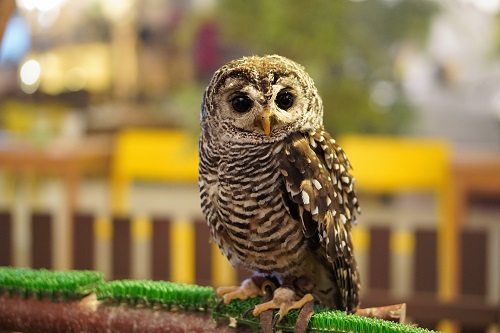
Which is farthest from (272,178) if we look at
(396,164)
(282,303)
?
(396,164)

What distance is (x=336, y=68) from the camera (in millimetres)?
2934

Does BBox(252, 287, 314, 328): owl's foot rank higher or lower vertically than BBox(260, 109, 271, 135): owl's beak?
lower

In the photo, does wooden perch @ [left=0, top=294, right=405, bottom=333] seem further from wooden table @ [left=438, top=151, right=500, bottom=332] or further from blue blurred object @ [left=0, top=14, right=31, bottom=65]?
blue blurred object @ [left=0, top=14, right=31, bottom=65]

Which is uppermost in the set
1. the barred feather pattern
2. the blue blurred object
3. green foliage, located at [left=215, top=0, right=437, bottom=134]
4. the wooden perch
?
the blue blurred object

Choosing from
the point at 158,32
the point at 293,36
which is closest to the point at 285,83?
the point at 293,36

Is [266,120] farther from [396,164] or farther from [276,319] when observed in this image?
[396,164]

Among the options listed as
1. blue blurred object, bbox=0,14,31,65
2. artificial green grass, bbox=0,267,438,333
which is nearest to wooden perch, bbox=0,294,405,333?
artificial green grass, bbox=0,267,438,333

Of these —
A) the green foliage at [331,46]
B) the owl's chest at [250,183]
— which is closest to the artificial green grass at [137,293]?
the owl's chest at [250,183]

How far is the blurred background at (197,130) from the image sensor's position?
86.6 inches

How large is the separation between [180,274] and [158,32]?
3289mm

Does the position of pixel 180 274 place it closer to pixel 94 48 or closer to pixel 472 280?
pixel 472 280

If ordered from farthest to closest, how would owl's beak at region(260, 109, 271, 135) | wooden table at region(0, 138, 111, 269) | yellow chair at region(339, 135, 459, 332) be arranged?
yellow chair at region(339, 135, 459, 332), wooden table at region(0, 138, 111, 269), owl's beak at region(260, 109, 271, 135)

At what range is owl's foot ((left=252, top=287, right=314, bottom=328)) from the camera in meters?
0.82

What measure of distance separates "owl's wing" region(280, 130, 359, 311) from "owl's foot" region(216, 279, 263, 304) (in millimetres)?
111
